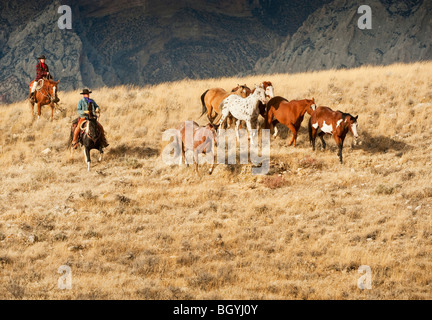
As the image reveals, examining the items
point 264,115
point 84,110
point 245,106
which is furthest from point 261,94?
point 84,110

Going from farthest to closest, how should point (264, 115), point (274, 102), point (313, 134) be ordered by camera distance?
point (264, 115), point (274, 102), point (313, 134)

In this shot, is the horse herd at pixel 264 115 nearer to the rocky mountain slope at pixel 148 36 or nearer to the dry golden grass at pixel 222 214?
the dry golden grass at pixel 222 214

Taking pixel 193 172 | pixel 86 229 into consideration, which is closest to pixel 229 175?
pixel 193 172

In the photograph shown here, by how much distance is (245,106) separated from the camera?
19625mm

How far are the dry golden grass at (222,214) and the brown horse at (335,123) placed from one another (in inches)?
33.0

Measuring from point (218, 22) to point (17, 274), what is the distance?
231ft

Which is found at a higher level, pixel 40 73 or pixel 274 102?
pixel 40 73

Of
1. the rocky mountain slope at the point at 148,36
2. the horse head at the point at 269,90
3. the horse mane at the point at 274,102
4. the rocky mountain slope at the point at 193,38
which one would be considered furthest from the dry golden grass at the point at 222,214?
the rocky mountain slope at the point at 148,36

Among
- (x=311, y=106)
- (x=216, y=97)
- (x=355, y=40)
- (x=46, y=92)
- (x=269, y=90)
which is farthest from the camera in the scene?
(x=355, y=40)

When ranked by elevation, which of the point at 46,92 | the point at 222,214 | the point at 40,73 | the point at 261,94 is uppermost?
the point at 40,73

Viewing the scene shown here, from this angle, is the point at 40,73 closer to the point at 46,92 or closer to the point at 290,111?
the point at 46,92

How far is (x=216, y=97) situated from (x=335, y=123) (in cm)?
487

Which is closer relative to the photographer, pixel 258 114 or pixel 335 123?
pixel 335 123

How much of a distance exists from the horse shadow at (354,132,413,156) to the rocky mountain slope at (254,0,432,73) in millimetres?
48070
